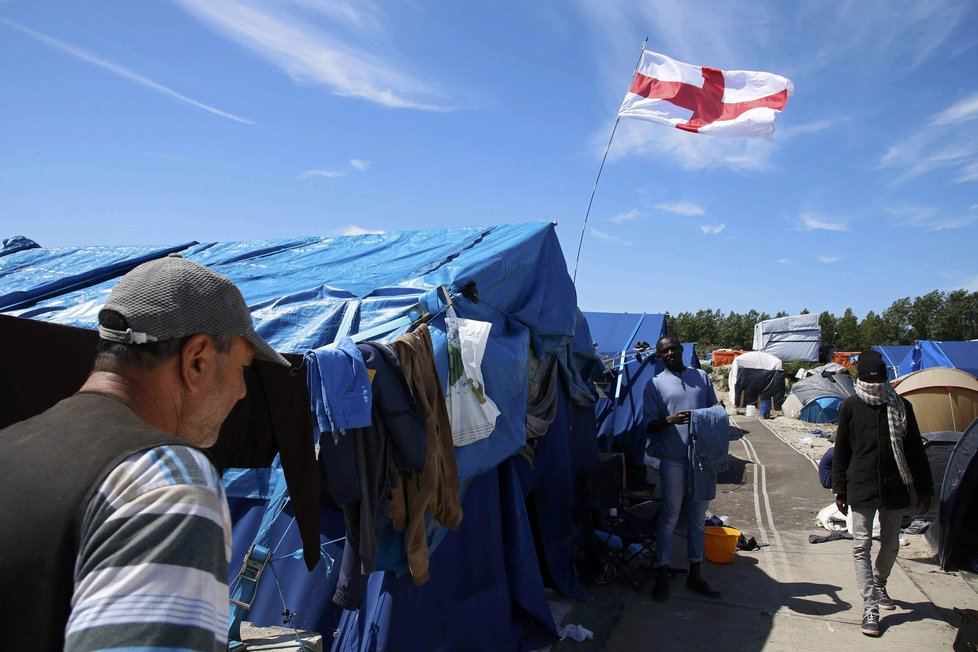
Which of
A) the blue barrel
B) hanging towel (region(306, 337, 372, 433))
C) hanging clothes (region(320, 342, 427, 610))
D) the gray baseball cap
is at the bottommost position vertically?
the blue barrel

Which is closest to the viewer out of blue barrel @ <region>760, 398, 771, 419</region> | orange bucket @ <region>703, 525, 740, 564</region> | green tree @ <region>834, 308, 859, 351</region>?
orange bucket @ <region>703, 525, 740, 564</region>

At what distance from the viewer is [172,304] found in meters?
1.23

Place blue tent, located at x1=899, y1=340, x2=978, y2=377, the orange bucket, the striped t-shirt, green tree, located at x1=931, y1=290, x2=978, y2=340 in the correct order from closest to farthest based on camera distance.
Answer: the striped t-shirt
the orange bucket
blue tent, located at x1=899, y1=340, x2=978, y2=377
green tree, located at x1=931, y1=290, x2=978, y2=340

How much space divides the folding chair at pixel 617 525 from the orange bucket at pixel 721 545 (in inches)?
26.0

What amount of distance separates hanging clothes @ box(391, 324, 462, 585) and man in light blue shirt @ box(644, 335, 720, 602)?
2855 millimetres

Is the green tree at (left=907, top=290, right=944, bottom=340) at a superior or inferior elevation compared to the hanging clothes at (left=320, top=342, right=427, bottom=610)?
superior

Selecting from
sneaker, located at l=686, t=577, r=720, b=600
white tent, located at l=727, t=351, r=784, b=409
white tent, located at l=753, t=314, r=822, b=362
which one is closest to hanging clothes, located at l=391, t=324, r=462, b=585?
sneaker, located at l=686, t=577, r=720, b=600

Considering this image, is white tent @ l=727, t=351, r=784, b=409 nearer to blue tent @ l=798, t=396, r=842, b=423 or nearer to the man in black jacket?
blue tent @ l=798, t=396, r=842, b=423

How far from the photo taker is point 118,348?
1.21 metres

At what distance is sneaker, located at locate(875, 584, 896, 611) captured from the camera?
5130 millimetres

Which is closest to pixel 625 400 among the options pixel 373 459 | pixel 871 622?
pixel 871 622

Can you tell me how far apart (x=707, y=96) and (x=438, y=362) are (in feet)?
20.6

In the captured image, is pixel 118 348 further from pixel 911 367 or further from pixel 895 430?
pixel 911 367

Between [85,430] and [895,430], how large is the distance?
554 cm
